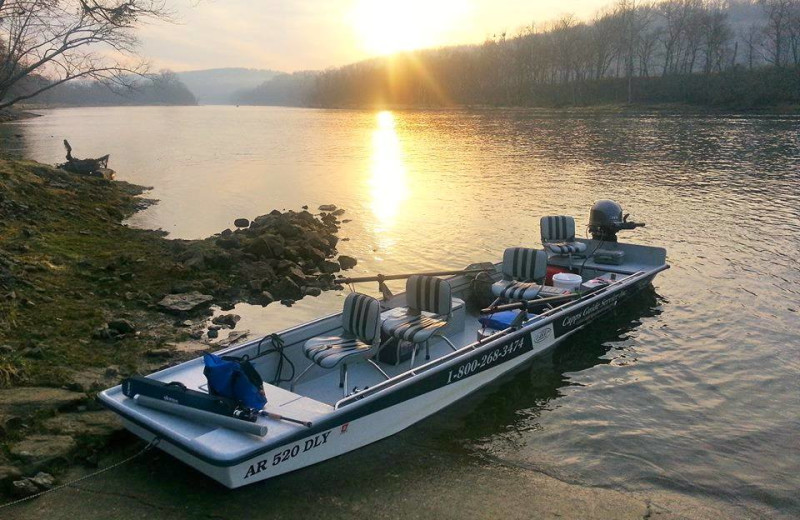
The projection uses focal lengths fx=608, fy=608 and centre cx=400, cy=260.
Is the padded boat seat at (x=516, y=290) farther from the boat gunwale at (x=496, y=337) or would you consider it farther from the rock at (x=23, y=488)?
the rock at (x=23, y=488)

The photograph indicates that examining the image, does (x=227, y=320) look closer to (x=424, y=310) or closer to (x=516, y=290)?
(x=424, y=310)

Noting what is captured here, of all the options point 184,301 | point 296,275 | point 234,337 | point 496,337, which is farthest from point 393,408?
point 296,275

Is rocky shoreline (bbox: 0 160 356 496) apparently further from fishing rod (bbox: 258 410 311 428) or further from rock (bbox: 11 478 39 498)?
fishing rod (bbox: 258 410 311 428)

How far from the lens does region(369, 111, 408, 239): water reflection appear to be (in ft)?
88.7

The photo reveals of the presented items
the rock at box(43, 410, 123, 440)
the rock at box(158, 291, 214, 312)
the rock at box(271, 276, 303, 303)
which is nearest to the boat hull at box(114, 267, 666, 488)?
the rock at box(43, 410, 123, 440)

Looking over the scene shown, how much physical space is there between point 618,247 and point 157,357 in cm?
1169

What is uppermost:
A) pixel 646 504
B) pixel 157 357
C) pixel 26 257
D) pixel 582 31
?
pixel 582 31

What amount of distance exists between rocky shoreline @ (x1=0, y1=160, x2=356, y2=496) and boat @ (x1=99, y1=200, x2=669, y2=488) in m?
1.00

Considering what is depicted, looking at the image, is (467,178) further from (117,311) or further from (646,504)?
(646,504)

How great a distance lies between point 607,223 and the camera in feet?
53.6

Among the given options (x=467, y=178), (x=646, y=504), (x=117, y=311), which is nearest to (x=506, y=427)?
(x=646, y=504)

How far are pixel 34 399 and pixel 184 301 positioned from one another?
19.3 feet

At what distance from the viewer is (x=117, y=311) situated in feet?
42.0

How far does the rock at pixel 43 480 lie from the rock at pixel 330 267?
37.4 ft
